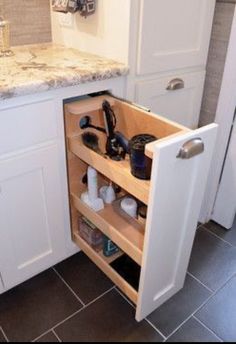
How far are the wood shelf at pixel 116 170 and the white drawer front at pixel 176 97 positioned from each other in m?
0.34

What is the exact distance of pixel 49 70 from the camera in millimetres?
1078

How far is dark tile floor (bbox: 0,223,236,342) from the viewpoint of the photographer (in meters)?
1.19

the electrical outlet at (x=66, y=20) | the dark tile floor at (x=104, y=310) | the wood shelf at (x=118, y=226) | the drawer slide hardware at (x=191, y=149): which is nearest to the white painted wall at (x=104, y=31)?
the electrical outlet at (x=66, y=20)

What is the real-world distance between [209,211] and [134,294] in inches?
30.5

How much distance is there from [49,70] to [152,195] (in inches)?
23.2

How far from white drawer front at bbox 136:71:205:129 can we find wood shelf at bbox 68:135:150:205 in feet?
1.11

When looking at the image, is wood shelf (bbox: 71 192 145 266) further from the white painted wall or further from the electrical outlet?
the electrical outlet

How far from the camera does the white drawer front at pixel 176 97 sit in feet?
4.24

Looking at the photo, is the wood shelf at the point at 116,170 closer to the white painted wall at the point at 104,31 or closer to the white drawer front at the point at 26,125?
the white drawer front at the point at 26,125

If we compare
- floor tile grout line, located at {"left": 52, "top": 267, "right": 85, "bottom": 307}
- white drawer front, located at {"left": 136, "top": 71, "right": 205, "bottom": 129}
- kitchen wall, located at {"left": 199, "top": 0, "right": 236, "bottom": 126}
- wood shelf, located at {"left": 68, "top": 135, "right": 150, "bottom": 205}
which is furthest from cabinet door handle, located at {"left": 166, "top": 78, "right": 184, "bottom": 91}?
floor tile grout line, located at {"left": 52, "top": 267, "right": 85, "bottom": 307}

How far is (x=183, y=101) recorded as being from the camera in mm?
1464

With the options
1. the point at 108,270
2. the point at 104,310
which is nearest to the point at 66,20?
the point at 108,270

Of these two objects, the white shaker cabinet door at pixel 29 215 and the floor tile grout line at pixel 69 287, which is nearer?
the white shaker cabinet door at pixel 29 215

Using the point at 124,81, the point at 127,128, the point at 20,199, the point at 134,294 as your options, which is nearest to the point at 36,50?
the point at 124,81
